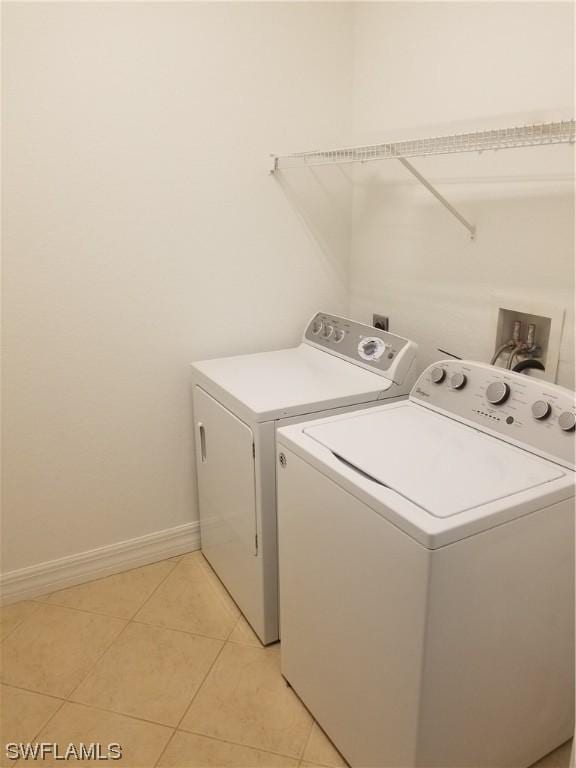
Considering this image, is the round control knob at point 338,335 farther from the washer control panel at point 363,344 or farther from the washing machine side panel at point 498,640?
the washing machine side panel at point 498,640

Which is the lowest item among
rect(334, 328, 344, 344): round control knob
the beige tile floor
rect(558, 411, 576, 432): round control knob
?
the beige tile floor

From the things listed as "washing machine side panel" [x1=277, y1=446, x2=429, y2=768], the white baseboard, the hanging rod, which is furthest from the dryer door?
the hanging rod

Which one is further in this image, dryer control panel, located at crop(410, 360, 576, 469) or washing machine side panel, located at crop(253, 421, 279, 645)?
washing machine side panel, located at crop(253, 421, 279, 645)

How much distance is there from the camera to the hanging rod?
125 cm

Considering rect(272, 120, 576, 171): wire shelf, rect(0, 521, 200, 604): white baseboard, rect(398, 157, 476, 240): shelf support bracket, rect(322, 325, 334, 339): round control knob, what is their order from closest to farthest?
rect(272, 120, 576, 171): wire shelf < rect(398, 157, 476, 240): shelf support bracket < rect(0, 521, 200, 604): white baseboard < rect(322, 325, 334, 339): round control knob

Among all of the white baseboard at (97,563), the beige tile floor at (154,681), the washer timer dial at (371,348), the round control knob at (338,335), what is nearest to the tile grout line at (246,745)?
the beige tile floor at (154,681)

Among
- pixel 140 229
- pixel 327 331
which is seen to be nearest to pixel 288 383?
pixel 327 331

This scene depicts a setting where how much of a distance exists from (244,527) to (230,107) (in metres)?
A: 1.55

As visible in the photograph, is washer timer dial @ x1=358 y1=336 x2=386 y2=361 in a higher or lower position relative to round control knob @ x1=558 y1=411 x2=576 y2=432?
higher

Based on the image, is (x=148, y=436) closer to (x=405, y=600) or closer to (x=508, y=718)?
(x=405, y=600)

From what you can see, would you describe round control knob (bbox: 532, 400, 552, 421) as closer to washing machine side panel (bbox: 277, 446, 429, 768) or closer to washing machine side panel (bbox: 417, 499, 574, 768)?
washing machine side panel (bbox: 417, 499, 574, 768)

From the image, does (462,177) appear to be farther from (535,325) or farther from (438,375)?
(438,375)

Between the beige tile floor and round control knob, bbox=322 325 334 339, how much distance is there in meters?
1.10

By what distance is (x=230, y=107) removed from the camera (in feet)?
6.83
